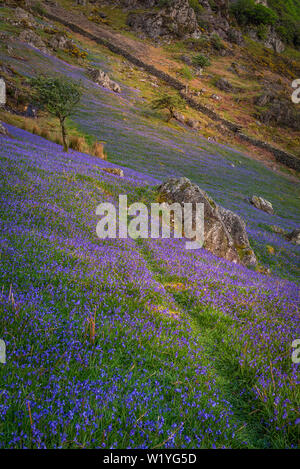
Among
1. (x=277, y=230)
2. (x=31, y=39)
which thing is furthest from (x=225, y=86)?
(x=277, y=230)

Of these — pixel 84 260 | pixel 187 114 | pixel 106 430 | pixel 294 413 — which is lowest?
pixel 84 260

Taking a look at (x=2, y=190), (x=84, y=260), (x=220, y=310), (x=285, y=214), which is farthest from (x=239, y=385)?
(x=285, y=214)

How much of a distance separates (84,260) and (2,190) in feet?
16.7

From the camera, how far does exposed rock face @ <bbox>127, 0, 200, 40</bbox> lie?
398ft

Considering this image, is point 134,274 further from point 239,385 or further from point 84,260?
point 239,385

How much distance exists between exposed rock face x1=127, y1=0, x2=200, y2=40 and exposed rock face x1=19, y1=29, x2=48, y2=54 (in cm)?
7591

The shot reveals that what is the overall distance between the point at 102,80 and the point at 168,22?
90.5 metres

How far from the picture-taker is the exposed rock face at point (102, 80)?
207 feet

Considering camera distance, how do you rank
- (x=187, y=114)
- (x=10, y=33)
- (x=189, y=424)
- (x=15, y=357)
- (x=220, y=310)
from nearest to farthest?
(x=189, y=424)
(x=15, y=357)
(x=220, y=310)
(x=10, y=33)
(x=187, y=114)

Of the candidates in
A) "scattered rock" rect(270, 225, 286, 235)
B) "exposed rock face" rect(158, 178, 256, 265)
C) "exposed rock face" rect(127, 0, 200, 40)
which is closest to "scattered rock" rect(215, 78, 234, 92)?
"exposed rock face" rect(127, 0, 200, 40)

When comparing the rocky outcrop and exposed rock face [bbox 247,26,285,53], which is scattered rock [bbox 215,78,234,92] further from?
exposed rock face [bbox 247,26,285,53]

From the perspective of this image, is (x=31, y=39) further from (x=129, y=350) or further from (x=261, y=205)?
(x=129, y=350)

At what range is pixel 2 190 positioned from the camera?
372 inches

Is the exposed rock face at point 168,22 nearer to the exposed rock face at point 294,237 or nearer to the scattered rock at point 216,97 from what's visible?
the scattered rock at point 216,97
